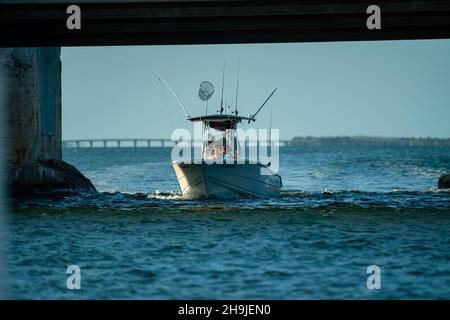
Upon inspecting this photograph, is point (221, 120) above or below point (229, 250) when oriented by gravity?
above

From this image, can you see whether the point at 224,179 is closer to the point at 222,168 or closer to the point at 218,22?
the point at 222,168

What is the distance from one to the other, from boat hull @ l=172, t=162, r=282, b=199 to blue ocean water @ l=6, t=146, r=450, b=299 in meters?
0.88

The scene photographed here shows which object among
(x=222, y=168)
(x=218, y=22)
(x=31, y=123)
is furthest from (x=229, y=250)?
(x=31, y=123)

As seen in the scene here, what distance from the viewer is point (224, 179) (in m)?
35.5

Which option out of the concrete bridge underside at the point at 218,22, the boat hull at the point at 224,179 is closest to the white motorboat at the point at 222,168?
the boat hull at the point at 224,179

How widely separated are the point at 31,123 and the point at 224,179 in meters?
10.00

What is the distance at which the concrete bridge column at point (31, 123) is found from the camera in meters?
38.0

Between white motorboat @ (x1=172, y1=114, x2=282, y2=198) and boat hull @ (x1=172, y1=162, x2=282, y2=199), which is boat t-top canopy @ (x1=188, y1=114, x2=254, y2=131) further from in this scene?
boat hull @ (x1=172, y1=162, x2=282, y2=199)

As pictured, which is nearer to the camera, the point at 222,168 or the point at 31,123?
the point at 222,168

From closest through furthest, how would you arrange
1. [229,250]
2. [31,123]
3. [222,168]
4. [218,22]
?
[229,250] → [218,22] → [222,168] → [31,123]

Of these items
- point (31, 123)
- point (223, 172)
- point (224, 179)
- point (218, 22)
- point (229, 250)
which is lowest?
point (229, 250)
